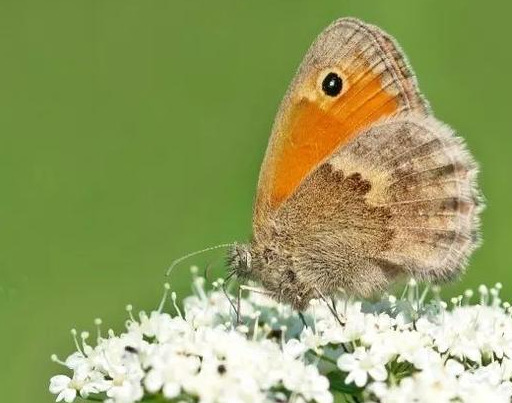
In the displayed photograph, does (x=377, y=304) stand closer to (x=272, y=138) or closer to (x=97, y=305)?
(x=272, y=138)

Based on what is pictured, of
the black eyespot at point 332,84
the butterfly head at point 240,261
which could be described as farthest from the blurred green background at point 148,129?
the black eyespot at point 332,84

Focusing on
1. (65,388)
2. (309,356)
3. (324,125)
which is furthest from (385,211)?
(65,388)

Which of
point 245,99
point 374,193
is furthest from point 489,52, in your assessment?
point 374,193

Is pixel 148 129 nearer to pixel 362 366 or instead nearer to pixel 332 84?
pixel 332 84

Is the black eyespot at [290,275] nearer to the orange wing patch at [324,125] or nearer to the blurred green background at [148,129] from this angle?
the orange wing patch at [324,125]

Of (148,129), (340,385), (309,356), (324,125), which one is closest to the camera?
(340,385)

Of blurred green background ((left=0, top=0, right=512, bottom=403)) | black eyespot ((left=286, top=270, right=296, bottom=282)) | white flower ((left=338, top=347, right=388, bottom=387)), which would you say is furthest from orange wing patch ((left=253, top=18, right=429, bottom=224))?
blurred green background ((left=0, top=0, right=512, bottom=403))

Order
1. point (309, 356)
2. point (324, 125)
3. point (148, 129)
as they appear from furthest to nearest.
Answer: point (148, 129) → point (324, 125) → point (309, 356)
